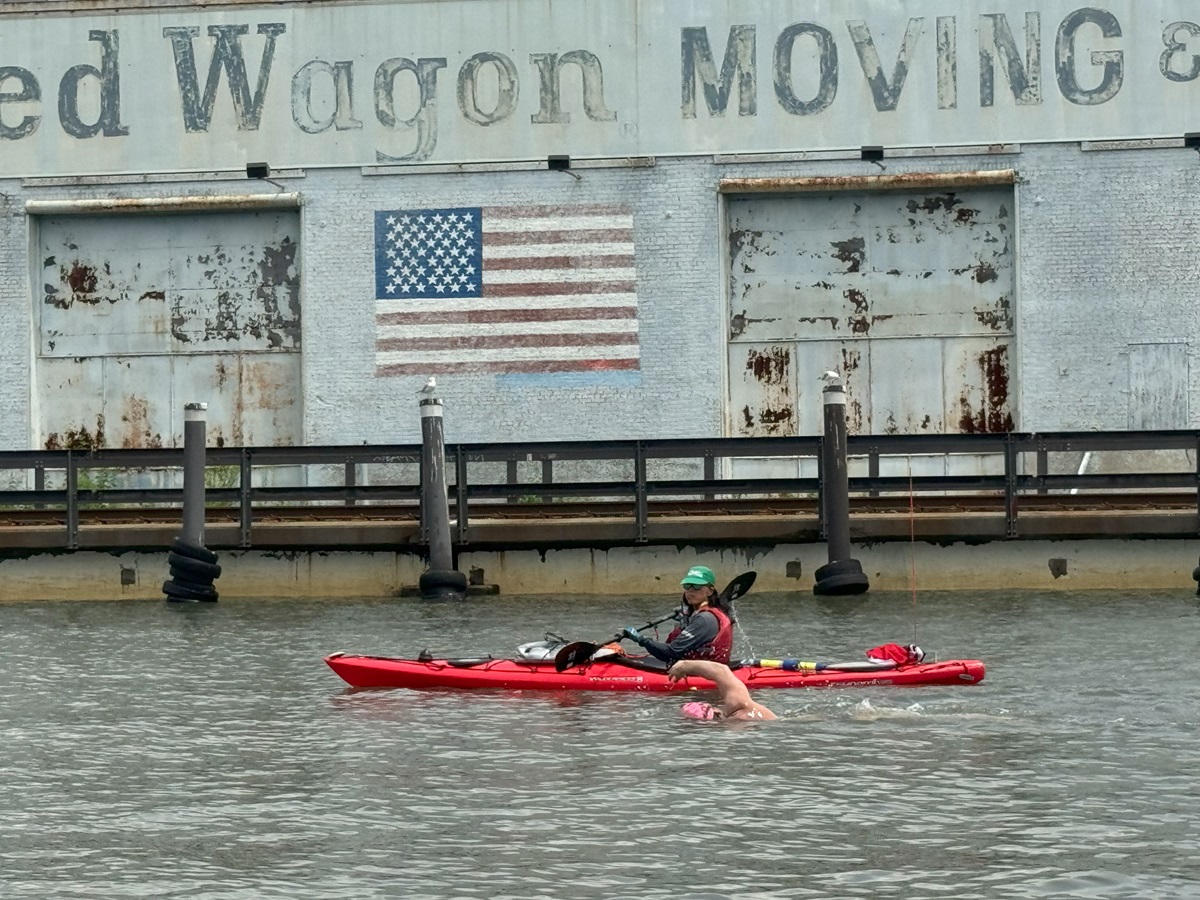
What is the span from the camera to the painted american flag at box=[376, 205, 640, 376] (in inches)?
1271

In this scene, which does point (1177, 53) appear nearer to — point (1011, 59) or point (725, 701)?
point (1011, 59)

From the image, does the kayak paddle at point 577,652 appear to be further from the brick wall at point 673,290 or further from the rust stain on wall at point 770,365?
the rust stain on wall at point 770,365

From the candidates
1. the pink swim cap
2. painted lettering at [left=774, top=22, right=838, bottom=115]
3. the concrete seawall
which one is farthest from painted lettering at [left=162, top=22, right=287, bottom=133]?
the pink swim cap

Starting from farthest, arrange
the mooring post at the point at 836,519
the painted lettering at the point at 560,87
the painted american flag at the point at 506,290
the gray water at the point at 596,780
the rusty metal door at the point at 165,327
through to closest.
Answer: the rusty metal door at the point at 165,327, the painted lettering at the point at 560,87, the painted american flag at the point at 506,290, the mooring post at the point at 836,519, the gray water at the point at 596,780

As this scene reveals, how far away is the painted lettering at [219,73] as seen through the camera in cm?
3297

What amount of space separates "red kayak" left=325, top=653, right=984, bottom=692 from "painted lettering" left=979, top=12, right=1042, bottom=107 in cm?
1615

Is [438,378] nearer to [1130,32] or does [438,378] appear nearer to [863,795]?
[1130,32]

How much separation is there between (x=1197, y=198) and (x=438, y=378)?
1152 centimetres

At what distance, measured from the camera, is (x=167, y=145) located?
1305 inches

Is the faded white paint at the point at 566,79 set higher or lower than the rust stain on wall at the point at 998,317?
higher

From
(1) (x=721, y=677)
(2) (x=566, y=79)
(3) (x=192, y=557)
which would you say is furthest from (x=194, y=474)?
(1) (x=721, y=677)

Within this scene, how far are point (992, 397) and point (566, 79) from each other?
7.98 meters

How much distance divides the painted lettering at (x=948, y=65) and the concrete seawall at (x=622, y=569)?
9675 millimetres

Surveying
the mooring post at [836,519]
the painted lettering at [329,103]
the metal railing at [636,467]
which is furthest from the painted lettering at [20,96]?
the mooring post at [836,519]
